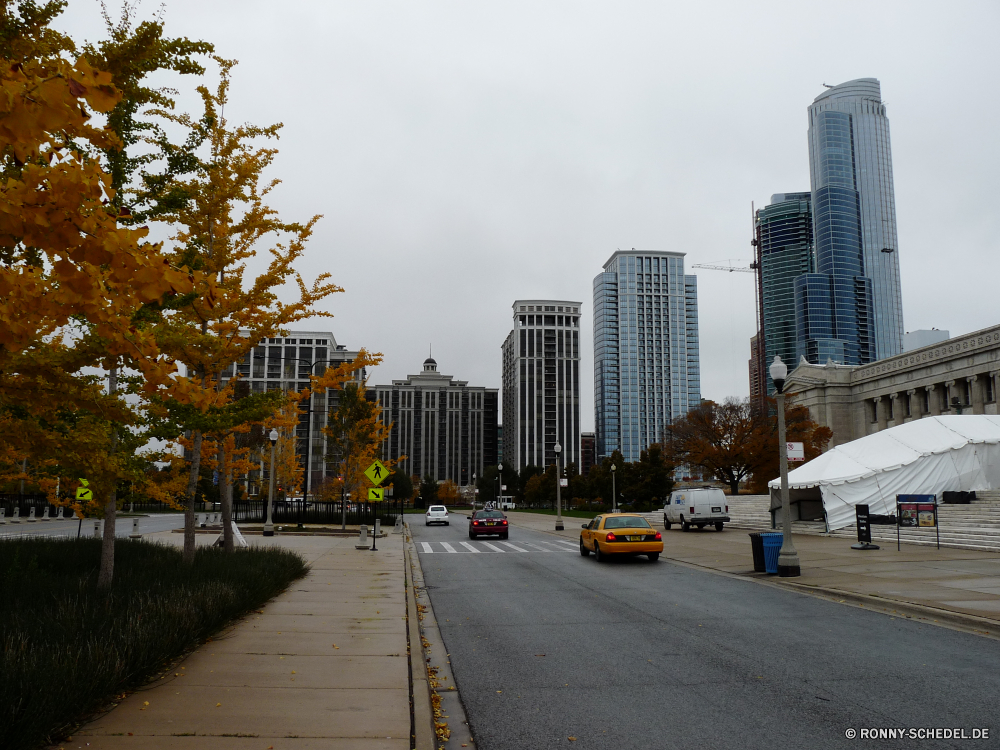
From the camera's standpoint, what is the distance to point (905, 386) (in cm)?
7256

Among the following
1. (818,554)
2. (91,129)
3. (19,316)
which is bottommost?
(818,554)

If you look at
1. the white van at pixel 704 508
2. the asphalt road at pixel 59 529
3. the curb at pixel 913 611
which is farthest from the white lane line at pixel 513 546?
the asphalt road at pixel 59 529

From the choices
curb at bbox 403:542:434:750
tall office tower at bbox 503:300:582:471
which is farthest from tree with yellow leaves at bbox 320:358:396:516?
tall office tower at bbox 503:300:582:471

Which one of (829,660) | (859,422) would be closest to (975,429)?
(829,660)

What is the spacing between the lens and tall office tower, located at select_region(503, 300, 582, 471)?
18300cm

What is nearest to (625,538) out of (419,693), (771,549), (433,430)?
(771,549)

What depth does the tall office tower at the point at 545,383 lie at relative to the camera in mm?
183000

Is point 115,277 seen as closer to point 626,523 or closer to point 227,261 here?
point 227,261

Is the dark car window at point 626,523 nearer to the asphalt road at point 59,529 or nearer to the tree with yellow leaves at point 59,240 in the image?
the tree with yellow leaves at point 59,240

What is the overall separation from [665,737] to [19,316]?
5.78 metres

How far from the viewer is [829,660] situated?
27.1 ft

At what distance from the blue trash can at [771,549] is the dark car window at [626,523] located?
472cm

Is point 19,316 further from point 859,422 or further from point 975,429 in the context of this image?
point 859,422

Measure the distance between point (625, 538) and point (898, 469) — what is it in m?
18.0
